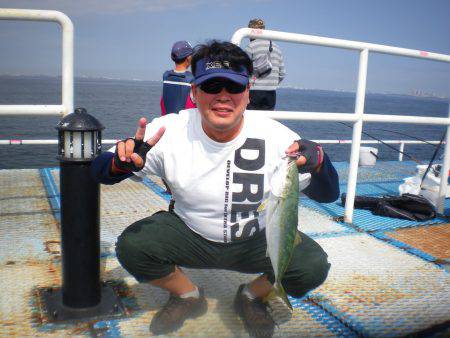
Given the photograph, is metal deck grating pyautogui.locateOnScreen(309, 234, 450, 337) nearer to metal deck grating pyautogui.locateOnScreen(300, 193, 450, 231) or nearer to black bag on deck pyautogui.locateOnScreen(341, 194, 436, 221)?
metal deck grating pyautogui.locateOnScreen(300, 193, 450, 231)

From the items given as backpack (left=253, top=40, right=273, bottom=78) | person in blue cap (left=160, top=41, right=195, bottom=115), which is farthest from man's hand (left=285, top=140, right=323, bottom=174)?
person in blue cap (left=160, top=41, right=195, bottom=115)

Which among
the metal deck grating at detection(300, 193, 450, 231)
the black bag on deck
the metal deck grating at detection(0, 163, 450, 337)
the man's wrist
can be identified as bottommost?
the metal deck grating at detection(0, 163, 450, 337)

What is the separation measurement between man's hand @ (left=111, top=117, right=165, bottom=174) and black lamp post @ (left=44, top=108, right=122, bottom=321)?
224 millimetres

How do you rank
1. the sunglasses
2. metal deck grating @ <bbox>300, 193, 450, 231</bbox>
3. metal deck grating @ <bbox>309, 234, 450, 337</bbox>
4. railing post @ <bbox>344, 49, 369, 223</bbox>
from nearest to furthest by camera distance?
the sunglasses → metal deck grating @ <bbox>309, 234, 450, 337</bbox> → railing post @ <bbox>344, 49, 369, 223</bbox> → metal deck grating @ <bbox>300, 193, 450, 231</bbox>

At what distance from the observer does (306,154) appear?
2176mm

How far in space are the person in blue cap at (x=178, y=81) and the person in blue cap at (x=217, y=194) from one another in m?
2.77

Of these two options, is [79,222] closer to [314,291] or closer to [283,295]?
[283,295]

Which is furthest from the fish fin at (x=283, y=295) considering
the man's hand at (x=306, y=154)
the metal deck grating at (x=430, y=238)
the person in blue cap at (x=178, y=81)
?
the person in blue cap at (x=178, y=81)

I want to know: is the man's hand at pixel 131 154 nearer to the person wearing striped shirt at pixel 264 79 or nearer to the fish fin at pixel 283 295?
the fish fin at pixel 283 295

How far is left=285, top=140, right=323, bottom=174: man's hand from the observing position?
217 cm

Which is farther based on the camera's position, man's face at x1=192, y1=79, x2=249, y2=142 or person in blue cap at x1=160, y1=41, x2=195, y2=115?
person in blue cap at x1=160, y1=41, x2=195, y2=115

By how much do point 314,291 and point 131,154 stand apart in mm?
1502

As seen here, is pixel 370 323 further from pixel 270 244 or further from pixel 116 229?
pixel 116 229

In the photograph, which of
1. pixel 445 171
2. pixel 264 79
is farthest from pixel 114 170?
pixel 445 171
